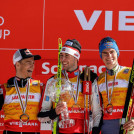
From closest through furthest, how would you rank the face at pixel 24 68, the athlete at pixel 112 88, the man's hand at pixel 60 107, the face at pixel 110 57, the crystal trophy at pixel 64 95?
the man's hand at pixel 60 107
the crystal trophy at pixel 64 95
the athlete at pixel 112 88
the face at pixel 110 57
the face at pixel 24 68

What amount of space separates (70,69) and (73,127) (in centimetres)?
61

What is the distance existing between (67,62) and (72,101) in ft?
1.37

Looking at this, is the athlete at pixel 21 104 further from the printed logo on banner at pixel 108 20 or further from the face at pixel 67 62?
the printed logo on banner at pixel 108 20

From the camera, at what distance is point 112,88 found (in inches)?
135

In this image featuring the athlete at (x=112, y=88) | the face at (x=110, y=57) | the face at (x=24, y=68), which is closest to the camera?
the athlete at (x=112, y=88)

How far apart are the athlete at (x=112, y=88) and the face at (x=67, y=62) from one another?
32 centimetres

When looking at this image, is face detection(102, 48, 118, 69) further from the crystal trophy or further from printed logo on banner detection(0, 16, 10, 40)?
printed logo on banner detection(0, 16, 10, 40)

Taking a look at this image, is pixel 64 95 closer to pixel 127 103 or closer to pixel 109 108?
pixel 109 108

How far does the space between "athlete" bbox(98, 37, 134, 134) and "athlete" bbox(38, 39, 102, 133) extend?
0.10 meters

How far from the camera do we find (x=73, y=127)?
333cm

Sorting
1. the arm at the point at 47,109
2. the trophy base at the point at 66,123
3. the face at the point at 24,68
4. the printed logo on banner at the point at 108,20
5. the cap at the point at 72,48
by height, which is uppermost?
the printed logo on banner at the point at 108,20

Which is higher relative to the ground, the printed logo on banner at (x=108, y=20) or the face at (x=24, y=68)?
the printed logo on banner at (x=108, y=20)

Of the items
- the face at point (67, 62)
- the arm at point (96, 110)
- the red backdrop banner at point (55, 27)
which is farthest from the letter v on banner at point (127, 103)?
the red backdrop banner at point (55, 27)

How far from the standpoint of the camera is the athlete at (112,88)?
338 cm
